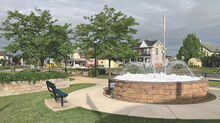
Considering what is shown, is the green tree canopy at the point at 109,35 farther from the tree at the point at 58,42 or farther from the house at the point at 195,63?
the house at the point at 195,63

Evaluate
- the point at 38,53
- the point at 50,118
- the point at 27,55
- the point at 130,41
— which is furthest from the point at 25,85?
the point at 130,41

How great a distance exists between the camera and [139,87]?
700 cm

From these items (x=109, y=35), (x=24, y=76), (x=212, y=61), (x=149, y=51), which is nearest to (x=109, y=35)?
(x=109, y=35)

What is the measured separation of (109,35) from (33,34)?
9291 millimetres

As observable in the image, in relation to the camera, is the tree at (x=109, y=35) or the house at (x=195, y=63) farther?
the house at (x=195, y=63)

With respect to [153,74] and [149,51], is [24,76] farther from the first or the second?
[149,51]

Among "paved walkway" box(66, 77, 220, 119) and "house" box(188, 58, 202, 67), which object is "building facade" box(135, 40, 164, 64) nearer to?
"house" box(188, 58, 202, 67)

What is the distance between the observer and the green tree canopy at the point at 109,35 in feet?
67.2

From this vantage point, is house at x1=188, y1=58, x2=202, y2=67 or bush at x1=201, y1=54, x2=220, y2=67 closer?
bush at x1=201, y1=54, x2=220, y2=67

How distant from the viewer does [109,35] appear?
856 inches

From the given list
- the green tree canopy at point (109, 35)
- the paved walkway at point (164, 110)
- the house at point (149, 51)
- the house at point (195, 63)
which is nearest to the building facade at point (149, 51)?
the house at point (149, 51)

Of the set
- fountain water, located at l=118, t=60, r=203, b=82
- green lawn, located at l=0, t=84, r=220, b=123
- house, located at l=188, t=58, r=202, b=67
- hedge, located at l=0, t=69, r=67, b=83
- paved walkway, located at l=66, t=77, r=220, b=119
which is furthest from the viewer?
house, located at l=188, t=58, r=202, b=67

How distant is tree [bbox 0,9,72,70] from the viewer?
16.6m

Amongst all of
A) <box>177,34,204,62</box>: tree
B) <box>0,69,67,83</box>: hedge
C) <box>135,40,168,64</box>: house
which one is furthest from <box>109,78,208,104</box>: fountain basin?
<box>177,34,204,62</box>: tree
